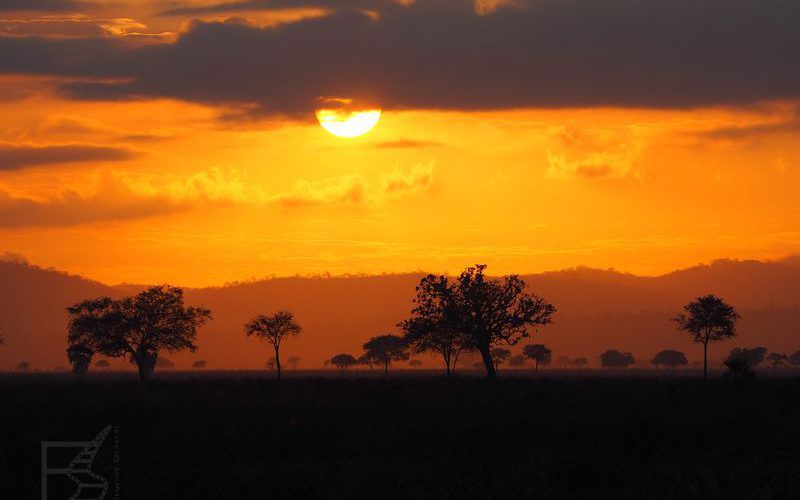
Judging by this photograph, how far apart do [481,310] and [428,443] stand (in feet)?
168

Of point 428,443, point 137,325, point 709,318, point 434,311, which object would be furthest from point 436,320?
point 428,443

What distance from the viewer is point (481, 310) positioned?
8894 centimetres

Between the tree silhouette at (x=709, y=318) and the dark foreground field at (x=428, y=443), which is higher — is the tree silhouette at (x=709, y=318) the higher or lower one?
the higher one

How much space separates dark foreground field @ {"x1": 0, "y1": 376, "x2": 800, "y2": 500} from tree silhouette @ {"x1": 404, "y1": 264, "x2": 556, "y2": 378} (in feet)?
98.7

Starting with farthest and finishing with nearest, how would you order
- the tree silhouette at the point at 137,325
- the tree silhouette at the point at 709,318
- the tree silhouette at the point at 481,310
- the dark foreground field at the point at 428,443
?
the tree silhouette at the point at 137,325, the tree silhouette at the point at 709,318, the tree silhouette at the point at 481,310, the dark foreground field at the point at 428,443

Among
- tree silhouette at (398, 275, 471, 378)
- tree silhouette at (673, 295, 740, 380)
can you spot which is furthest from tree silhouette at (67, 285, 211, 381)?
tree silhouette at (673, 295, 740, 380)

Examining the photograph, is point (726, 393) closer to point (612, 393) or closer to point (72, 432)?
point (612, 393)

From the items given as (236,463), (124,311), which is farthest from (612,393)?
(124,311)

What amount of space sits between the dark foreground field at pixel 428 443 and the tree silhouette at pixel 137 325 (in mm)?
47618

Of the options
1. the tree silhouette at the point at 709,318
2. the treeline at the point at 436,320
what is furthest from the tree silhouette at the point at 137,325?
the tree silhouette at the point at 709,318

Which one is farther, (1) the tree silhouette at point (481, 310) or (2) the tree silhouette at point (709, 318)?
(2) the tree silhouette at point (709, 318)

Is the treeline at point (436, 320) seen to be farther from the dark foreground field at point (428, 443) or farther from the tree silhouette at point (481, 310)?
the dark foreground field at point (428, 443)

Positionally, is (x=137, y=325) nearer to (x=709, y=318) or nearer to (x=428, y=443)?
(x=709, y=318)

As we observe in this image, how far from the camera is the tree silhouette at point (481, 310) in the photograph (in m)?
88.8
